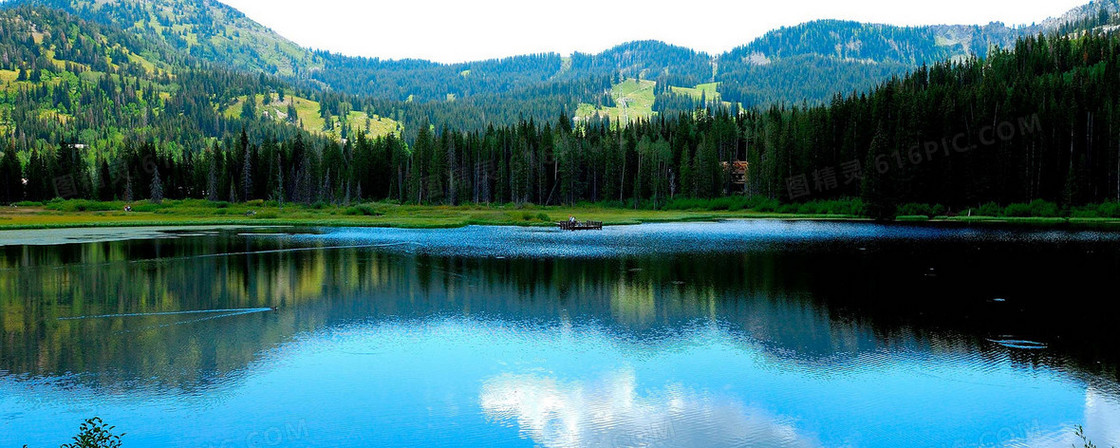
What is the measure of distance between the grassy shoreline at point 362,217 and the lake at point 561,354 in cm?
5032

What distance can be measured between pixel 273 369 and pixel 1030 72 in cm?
17334

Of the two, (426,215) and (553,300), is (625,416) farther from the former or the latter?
(426,215)

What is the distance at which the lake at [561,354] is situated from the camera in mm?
13586

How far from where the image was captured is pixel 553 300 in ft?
93.8

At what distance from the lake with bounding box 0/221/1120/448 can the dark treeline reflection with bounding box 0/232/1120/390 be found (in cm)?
17

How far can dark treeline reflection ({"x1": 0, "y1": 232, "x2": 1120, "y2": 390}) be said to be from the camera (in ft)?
63.9

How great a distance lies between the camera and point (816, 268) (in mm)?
39469

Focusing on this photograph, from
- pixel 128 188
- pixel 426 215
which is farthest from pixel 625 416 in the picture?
pixel 128 188

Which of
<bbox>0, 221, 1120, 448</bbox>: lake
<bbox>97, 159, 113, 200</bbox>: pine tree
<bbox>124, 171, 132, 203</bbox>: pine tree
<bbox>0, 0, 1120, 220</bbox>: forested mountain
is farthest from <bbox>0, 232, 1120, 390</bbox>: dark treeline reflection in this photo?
<bbox>97, 159, 113, 200</bbox>: pine tree

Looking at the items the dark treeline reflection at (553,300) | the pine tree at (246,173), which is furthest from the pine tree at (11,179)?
the dark treeline reflection at (553,300)

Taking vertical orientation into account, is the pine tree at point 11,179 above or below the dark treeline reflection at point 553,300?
above

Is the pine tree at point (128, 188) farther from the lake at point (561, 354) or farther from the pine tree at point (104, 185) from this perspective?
the lake at point (561, 354)

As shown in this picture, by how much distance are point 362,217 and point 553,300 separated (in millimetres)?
82022

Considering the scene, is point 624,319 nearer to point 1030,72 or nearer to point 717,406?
point 717,406
